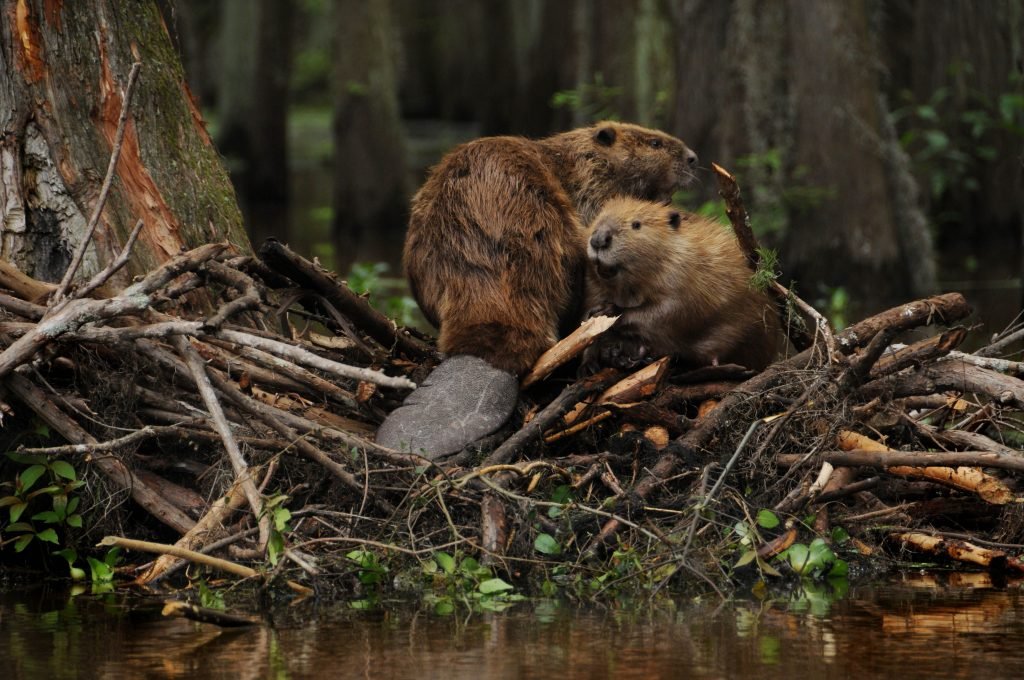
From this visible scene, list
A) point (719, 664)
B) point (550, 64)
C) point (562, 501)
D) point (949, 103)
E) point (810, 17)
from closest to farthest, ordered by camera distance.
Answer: point (719, 664) < point (562, 501) < point (810, 17) < point (949, 103) < point (550, 64)

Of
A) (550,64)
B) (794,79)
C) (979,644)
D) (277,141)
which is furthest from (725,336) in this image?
(550,64)

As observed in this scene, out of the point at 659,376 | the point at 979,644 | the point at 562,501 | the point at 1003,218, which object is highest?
the point at 1003,218

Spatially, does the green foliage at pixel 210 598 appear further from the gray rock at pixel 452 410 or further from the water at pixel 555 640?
the gray rock at pixel 452 410

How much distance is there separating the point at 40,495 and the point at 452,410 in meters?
1.34

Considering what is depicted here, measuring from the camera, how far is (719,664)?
11.4ft

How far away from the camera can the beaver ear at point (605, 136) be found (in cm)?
587

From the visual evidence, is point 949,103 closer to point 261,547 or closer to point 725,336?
point 725,336

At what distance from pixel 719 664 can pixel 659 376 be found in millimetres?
1551

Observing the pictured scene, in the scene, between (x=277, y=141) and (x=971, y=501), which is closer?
(x=971, y=501)

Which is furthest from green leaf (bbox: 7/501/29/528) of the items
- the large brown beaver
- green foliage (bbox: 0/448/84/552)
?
the large brown beaver

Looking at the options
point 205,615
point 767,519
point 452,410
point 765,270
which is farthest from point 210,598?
point 765,270

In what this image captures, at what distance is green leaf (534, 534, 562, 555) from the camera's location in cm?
436

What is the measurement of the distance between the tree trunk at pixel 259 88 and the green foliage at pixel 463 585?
17.8 meters

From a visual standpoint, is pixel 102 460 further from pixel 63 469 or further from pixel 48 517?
pixel 48 517
